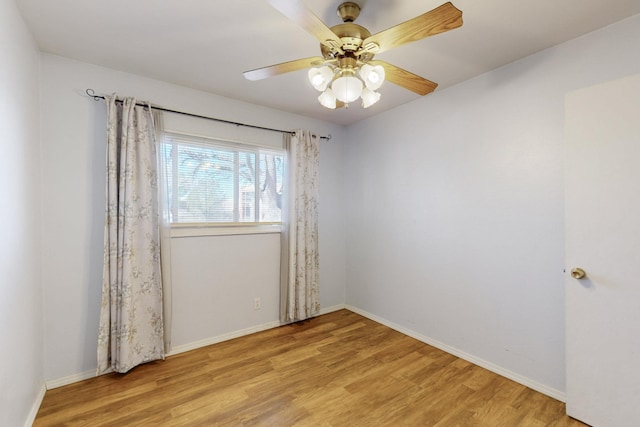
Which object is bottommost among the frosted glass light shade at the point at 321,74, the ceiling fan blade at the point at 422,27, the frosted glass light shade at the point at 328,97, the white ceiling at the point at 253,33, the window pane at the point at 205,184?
the window pane at the point at 205,184

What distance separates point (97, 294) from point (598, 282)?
11.3 feet

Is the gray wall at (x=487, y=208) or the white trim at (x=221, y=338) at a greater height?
the gray wall at (x=487, y=208)

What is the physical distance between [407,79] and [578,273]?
1.59m

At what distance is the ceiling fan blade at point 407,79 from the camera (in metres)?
1.54

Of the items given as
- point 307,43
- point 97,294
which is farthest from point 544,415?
point 97,294

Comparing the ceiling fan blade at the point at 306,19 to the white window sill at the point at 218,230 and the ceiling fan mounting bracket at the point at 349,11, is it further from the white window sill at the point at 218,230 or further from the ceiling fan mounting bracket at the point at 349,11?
the white window sill at the point at 218,230

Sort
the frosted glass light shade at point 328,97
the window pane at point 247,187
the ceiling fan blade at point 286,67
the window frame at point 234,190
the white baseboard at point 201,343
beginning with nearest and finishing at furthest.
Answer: the ceiling fan blade at point 286,67, the frosted glass light shade at point 328,97, the white baseboard at point 201,343, the window frame at point 234,190, the window pane at point 247,187

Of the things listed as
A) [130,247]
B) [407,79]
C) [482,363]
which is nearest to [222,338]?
[130,247]

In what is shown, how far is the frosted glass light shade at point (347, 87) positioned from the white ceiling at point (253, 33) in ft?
1.57

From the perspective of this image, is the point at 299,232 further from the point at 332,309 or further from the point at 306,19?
the point at 306,19

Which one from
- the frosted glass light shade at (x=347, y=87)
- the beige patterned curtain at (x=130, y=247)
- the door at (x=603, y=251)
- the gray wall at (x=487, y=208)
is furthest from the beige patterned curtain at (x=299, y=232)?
the door at (x=603, y=251)

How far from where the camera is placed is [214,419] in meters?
1.74

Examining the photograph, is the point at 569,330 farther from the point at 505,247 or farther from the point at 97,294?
the point at 97,294

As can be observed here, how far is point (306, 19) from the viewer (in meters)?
1.12
